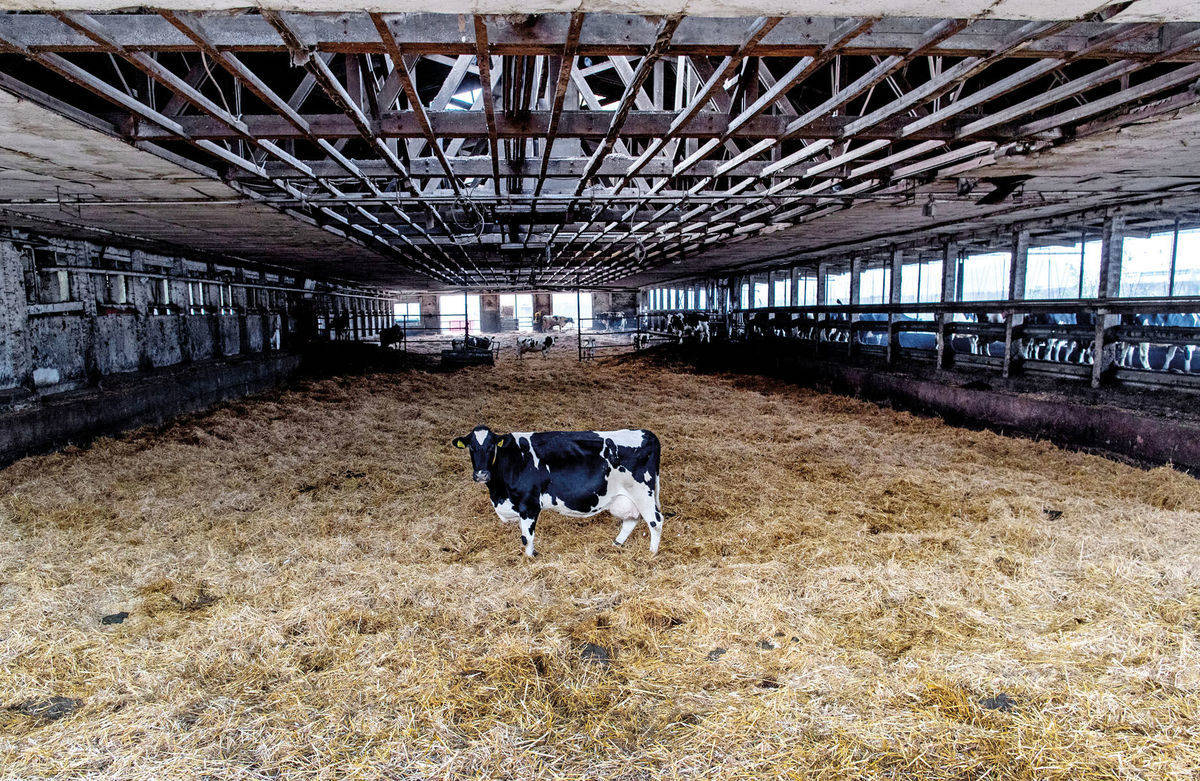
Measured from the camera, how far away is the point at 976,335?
9992 mm

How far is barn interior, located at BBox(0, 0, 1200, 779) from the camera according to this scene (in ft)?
8.65

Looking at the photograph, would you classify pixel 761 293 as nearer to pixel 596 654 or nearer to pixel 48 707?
pixel 596 654

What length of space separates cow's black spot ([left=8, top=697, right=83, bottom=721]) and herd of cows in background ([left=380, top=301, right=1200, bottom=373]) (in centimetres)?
965

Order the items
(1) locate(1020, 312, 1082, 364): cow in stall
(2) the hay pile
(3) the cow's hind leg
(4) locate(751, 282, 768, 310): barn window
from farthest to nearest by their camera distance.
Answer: (4) locate(751, 282, 768, 310): barn window → (1) locate(1020, 312, 1082, 364): cow in stall → (3) the cow's hind leg → (2) the hay pile

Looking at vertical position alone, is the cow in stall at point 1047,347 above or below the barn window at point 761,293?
below

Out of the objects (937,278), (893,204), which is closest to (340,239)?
(893,204)

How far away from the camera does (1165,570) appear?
382 centimetres

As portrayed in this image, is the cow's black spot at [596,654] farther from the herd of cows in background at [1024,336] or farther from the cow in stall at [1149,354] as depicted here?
the cow in stall at [1149,354]

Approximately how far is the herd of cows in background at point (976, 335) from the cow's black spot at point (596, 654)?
726 centimetres

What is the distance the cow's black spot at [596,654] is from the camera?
3069mm

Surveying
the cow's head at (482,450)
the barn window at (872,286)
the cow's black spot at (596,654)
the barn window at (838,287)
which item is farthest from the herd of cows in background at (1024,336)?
the barn window at (838,287)

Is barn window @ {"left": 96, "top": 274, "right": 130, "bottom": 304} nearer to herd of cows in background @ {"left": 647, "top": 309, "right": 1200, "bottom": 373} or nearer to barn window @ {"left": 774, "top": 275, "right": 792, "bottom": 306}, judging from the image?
herd of cows in background @ {"left": 647, "top": 309, "right": 1200, "bottom": 373}

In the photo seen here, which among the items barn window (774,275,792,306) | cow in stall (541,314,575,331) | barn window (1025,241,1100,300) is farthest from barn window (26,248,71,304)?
Answer: cow in stall (541,314,575,331)

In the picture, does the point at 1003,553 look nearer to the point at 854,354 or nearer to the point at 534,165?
the point at 534,165
